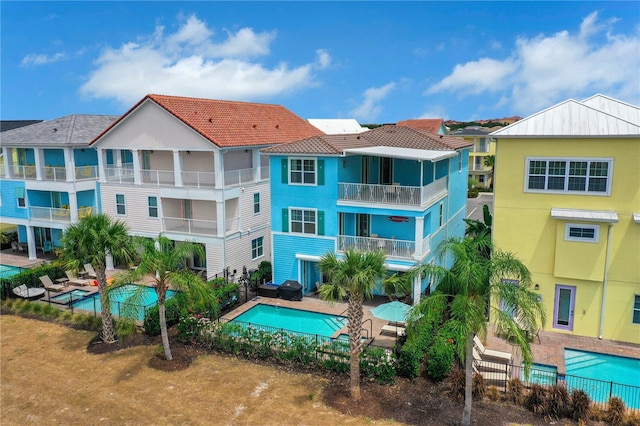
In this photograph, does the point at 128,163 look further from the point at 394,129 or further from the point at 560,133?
the point at 560,133

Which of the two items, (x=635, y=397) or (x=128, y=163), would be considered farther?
(x=128, y=163)

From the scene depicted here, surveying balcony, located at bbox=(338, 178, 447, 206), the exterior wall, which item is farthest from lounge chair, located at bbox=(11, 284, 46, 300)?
the exterior wall

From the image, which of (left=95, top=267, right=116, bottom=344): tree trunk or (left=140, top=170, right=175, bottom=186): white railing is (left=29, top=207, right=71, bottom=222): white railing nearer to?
(left=140, top=170, right=175, bottom=186): white railing

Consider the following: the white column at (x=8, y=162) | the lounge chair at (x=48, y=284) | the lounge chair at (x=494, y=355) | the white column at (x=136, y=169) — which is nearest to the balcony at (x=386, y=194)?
the lounge chair at (x=494, y=355)

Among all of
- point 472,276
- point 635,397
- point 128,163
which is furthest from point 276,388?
point 128,163

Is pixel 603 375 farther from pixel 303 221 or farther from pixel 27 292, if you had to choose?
pixel 27 292

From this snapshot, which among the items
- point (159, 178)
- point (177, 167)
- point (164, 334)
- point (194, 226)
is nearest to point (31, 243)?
point (159, 178)
